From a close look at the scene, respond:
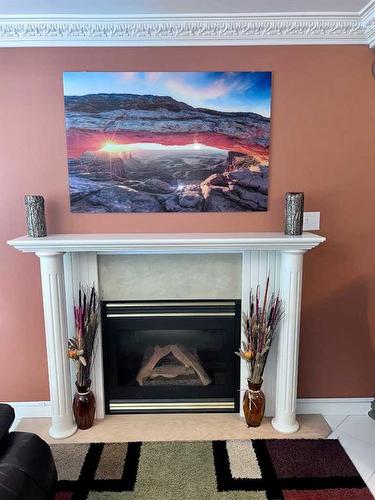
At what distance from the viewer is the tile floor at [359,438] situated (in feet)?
5.92

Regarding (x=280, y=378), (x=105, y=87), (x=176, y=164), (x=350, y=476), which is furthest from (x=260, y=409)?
(x=105, y=87)

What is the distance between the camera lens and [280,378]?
2.07 meters

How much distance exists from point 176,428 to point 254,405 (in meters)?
0.50

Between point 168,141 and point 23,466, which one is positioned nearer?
point 23,466

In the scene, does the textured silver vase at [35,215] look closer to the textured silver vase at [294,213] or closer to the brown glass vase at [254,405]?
the textured silver vase at [294,213]

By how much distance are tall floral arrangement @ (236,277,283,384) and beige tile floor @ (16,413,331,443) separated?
1.03ft

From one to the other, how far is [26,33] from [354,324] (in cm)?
260

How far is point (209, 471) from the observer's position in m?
1.76

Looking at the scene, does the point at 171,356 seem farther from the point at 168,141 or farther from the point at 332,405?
the point at 168,141

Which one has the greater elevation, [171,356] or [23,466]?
[23,466]

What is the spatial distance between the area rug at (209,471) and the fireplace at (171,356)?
0.32 metres

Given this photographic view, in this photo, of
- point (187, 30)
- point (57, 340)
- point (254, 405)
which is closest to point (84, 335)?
point (57, 340)

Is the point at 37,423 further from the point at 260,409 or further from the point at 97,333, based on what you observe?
the point at 260,409

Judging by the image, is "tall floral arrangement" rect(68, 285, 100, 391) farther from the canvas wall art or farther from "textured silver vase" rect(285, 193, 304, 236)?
"textured silver vase" rect(285, 193, 304, 236)
